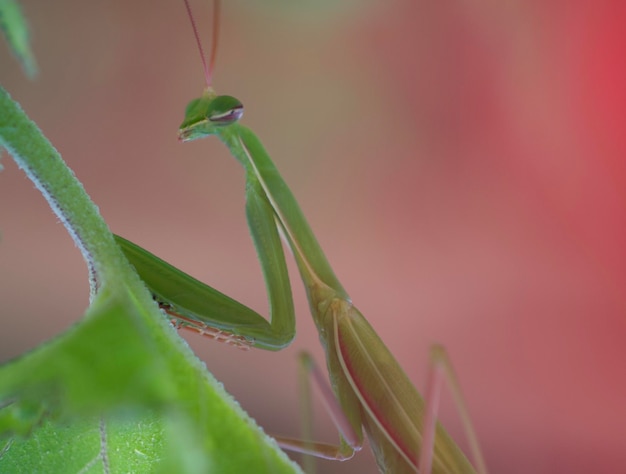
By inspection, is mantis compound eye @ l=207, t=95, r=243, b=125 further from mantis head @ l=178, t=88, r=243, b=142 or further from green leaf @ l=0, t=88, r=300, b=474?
green leaf @ l=0, t=88, r=300, b=474

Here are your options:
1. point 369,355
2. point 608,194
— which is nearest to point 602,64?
point 608,194

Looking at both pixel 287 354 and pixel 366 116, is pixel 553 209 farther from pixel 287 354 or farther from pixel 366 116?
pixel 287 354

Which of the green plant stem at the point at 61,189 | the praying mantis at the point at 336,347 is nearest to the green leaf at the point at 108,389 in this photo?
the green plant stem at the point at 61,189

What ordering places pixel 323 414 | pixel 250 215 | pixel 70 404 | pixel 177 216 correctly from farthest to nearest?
pixel 177 216, pixel 323 414, pixel 250 215, pixel 70 404

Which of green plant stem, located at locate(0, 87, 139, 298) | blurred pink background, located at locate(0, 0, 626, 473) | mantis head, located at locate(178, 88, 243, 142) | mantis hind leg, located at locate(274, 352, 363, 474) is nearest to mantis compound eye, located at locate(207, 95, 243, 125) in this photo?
mantis head, located at locate(178, 88, 243, 142)

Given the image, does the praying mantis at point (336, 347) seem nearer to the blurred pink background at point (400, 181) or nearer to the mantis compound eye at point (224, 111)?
the mantis compound eye at point (224, 111)

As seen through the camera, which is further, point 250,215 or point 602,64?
point 602,64

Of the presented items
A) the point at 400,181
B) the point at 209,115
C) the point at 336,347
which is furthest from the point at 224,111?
the point at 400,181
